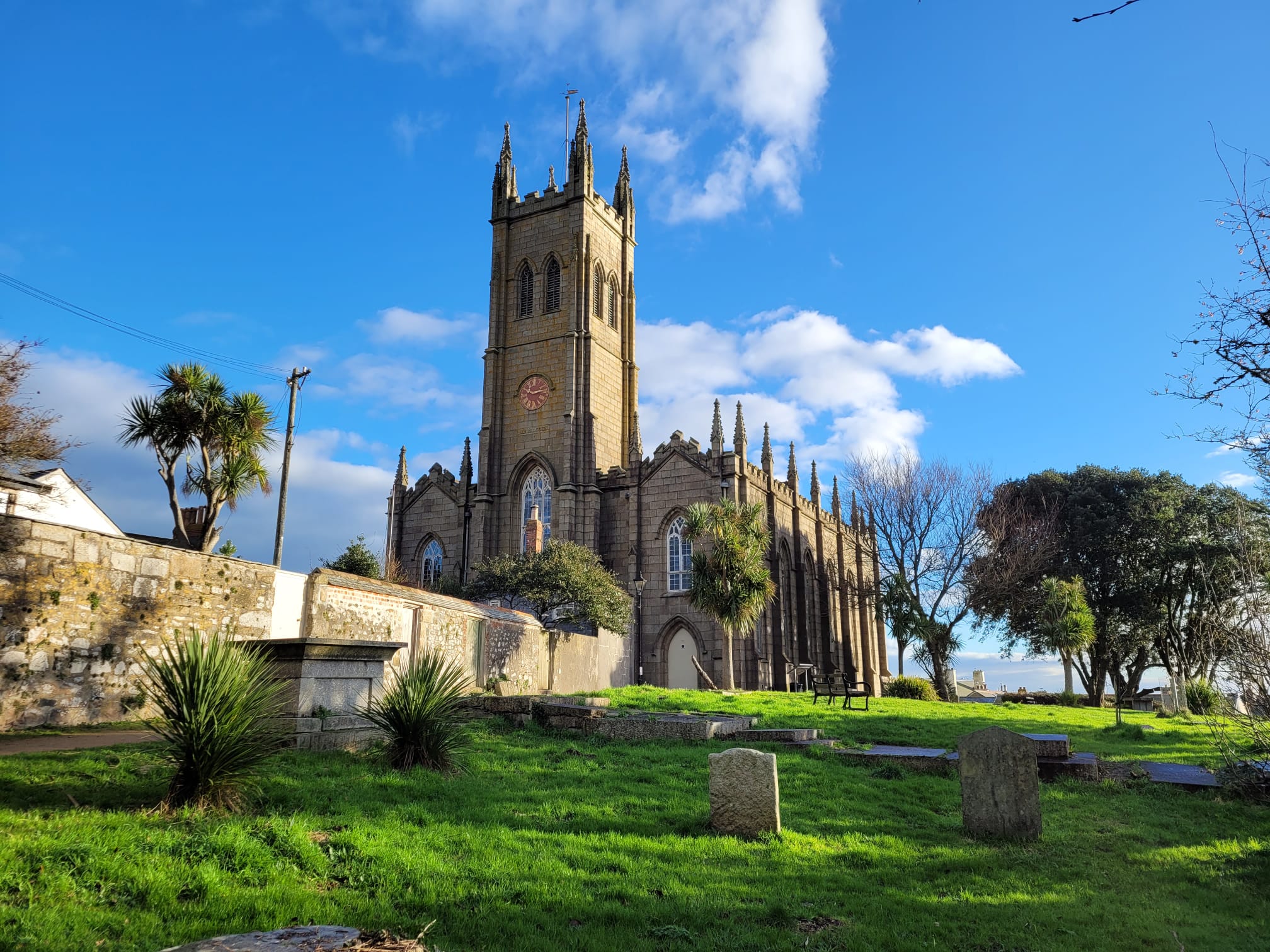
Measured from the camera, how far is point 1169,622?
128 feet

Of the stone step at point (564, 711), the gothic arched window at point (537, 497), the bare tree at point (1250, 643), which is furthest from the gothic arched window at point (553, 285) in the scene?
the bare tree at point (1250, 643)

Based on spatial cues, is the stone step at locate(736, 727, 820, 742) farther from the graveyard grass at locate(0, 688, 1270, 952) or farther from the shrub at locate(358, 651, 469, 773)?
the shrub at locate(358, 651, 469, 773)

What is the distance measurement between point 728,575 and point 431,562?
19777mm

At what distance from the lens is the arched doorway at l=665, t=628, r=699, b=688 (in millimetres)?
37000

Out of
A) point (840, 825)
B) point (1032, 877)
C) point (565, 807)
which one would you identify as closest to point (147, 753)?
point (565, 807)

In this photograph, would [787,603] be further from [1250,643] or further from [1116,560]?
[1250,643]

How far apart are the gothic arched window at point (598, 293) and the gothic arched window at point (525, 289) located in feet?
10.4

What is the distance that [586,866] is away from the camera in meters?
7.39

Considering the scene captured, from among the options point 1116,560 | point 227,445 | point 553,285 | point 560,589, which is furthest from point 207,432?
point 1116,560

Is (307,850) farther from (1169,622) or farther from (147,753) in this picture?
(1169,622)

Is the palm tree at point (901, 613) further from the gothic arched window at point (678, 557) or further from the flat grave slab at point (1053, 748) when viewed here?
the flat grave slab at point (1053, 748)

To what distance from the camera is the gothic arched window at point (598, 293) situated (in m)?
44.2

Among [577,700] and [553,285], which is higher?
[553,285]

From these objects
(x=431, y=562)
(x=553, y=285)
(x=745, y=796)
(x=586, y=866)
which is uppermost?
(x=553, y=285)
